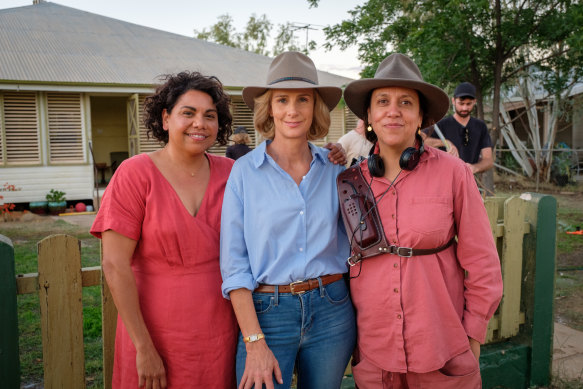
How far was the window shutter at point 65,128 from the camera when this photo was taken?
1407 centimetres

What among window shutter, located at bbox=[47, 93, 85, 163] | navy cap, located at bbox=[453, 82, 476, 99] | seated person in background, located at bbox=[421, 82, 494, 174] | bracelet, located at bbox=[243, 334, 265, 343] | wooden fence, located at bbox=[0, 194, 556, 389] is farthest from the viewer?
window shutter, located at bbox=[47, 93, 85, 163]

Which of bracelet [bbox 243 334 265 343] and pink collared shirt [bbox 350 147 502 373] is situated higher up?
pink collared shirt [bbox 350 147 502 373]

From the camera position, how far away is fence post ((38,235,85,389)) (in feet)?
8.28

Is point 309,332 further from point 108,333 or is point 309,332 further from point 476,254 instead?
point 108,333

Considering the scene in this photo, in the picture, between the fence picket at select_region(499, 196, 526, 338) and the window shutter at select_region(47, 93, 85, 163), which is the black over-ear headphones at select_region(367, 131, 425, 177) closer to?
the fence picket at select_region(499, 196, 526, 338)

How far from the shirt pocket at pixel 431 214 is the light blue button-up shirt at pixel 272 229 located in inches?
15.0

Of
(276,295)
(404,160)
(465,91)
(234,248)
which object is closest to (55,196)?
(465,91)

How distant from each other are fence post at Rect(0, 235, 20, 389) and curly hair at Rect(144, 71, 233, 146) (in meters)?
0.90

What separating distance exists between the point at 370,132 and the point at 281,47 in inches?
1737

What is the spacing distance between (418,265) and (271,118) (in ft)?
3.44

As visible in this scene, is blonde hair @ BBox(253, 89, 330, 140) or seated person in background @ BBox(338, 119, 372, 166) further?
seated person in background @ BBox(338, 119, 372, 166)

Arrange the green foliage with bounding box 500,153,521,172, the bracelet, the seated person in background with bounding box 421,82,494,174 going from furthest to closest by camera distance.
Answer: the green foliage with bounding box 500,153,521,172 → the seated person in background with bounding box 421,82,494,174 → the bracelet

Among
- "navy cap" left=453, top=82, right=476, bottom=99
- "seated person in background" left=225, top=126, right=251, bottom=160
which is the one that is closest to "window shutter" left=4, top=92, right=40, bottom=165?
"seated person in background" left=225, top=126, right=251, bottom=160

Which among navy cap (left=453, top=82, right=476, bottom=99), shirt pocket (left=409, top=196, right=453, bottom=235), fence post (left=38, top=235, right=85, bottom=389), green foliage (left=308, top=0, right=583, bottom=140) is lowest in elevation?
fence post (left=38, top=235, right=85, bottom=389)
